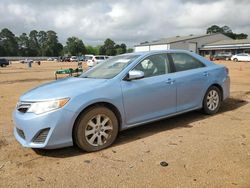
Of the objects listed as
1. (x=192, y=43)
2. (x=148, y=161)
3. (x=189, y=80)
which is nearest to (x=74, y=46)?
(x=192, y=43)

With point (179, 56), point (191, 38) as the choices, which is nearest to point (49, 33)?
point (191, 38)

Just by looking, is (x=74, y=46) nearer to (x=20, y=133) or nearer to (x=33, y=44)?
(x=33, y=44)

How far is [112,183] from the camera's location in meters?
3.61

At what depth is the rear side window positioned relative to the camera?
6.08 metres

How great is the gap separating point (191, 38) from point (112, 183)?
3636 inches

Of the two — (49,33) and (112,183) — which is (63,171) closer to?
(112,183)

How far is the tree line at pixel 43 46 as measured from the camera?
12876 cm

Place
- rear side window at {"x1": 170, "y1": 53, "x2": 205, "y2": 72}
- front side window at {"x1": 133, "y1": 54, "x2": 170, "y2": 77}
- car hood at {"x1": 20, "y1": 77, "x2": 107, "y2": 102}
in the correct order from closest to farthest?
car hood at {"x1": 20, "y1": 77, "x2": 107, "y2": 102} < front side window at {"x1": 133, "y1": 54, "x2": 170, "y2": 77} < rear side window at {"x1": 170, "y1": 53, "x2": 205, "y2": 72}

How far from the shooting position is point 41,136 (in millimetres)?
4387

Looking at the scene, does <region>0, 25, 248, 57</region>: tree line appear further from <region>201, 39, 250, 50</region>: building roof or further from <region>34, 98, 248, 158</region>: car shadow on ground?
<region>34, 98, 248, 158</region>: car shadow on ground

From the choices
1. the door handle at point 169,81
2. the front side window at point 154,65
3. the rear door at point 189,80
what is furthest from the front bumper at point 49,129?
the rear door at point 189,80

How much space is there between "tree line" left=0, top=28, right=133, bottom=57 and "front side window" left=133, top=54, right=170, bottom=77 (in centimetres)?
11630

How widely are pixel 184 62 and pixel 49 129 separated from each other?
10.6 feet

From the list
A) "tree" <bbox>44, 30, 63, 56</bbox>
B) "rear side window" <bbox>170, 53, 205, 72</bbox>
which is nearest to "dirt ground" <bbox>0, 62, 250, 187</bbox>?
"rear side window" <bbox>170, 53, 205, 72</bbox>
